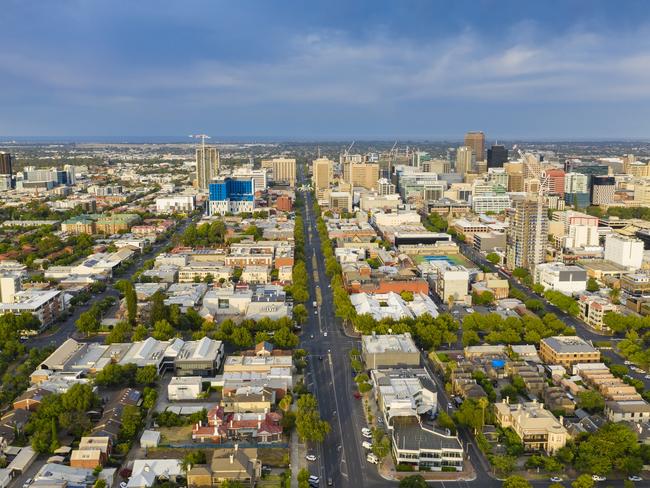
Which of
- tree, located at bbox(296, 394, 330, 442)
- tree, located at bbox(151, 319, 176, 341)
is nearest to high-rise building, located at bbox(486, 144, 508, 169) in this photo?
tree, located at bbox(151, 319, 176, 341)

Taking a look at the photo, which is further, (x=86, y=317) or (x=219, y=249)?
(x=219, y=249)

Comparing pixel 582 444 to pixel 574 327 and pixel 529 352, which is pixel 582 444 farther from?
pixel 574 327

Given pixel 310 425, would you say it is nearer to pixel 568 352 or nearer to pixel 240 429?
pixel 240 429

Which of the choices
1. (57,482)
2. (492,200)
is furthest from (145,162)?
(57,482)

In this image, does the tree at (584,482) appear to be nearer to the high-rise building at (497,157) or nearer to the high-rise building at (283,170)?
the high-rise building at (283,170)

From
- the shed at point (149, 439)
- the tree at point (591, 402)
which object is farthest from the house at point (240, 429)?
the tree at point (591, 402)

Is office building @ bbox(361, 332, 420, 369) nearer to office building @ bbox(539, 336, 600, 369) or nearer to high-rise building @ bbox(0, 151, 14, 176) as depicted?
office building @ bbox(539, 336, 600, 369)

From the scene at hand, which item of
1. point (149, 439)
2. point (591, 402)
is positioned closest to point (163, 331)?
point (149, 439)
